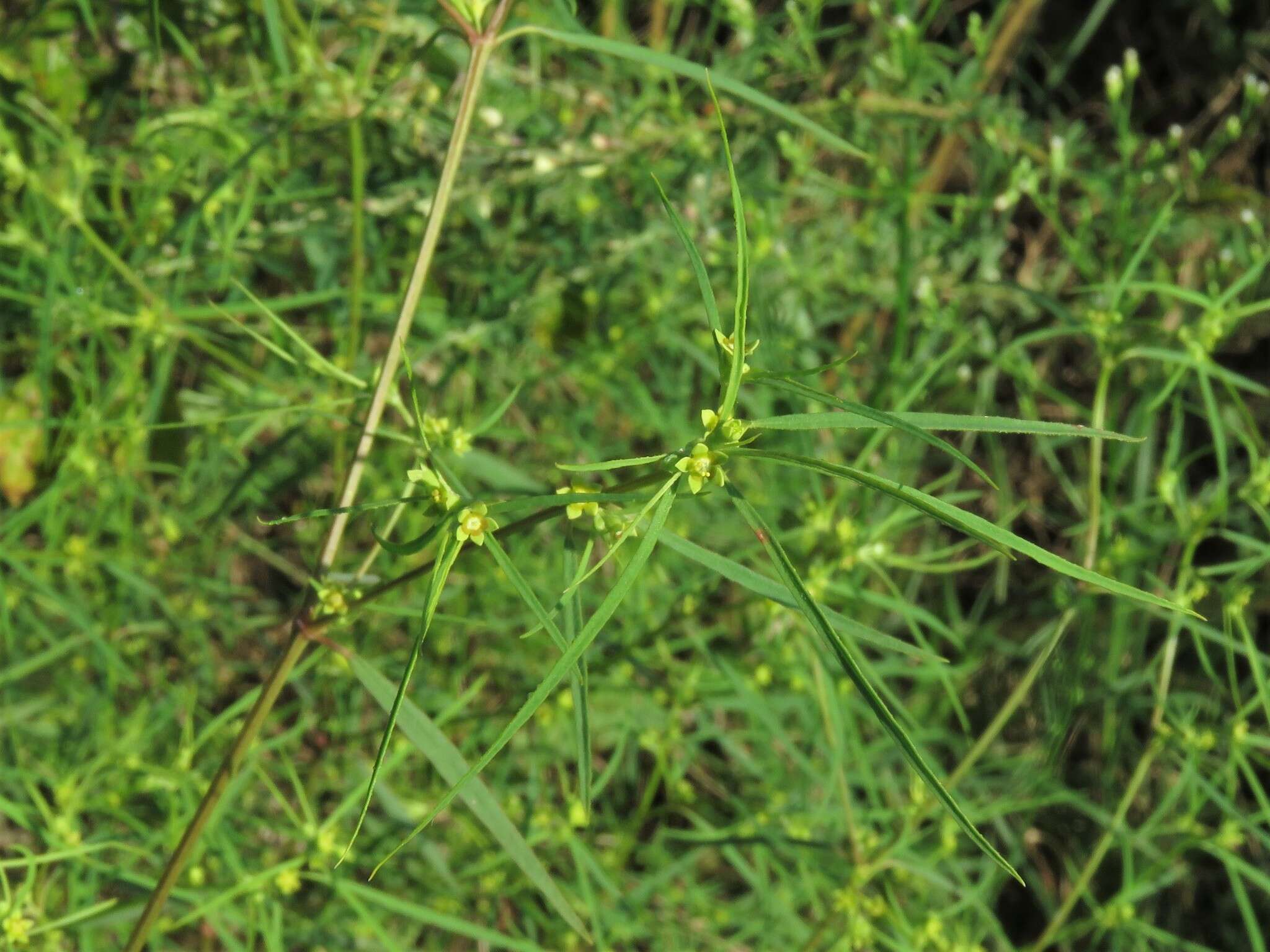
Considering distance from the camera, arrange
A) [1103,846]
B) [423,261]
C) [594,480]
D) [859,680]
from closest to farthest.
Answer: [859,680], [423,261], [1103,846], [594,480]

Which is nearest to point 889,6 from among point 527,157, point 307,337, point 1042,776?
point 527,157

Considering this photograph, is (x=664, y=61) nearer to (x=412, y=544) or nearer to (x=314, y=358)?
(x=314, y=358)

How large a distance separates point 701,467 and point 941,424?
17 centimetres

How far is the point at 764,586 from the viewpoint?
932mm

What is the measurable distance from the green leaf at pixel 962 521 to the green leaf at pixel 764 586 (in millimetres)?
140

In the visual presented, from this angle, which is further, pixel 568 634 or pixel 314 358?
pixel 314 358

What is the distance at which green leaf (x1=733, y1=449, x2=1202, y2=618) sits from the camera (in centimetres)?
69

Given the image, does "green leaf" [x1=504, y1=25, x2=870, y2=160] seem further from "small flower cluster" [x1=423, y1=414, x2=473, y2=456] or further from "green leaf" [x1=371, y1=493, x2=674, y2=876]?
"green leaf" [x1=371, y1=493, x2=674, y2=876]

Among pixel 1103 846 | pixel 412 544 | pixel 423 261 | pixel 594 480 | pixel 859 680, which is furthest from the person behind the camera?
pixel 594 480

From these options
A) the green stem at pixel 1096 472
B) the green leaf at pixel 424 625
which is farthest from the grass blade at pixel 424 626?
the green stem at pixel 1096 472

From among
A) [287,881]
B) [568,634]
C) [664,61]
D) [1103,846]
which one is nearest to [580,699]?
[568,634]

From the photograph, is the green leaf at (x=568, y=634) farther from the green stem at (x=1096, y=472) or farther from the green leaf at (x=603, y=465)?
the green stem at (x=1096, y=472)

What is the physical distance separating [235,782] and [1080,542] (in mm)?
1594

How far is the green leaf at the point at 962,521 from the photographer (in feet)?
2.27
